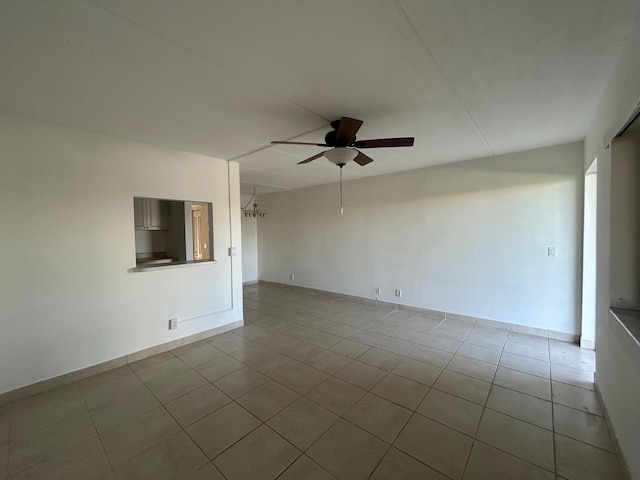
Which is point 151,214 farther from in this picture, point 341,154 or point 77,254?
point 341,154

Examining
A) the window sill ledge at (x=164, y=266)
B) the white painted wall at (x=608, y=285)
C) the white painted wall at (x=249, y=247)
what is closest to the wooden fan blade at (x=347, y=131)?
the white painted wall at (x=608, y=285)

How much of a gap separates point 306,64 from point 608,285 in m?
2.53

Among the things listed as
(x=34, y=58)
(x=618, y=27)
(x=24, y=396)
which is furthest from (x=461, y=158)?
(x=24, y=396)

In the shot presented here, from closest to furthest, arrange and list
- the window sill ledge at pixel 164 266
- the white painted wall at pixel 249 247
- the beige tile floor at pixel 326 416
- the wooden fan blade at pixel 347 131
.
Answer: the beige tile floor at pixel 326 416 < the wooden fan blade at pixel 347 131 < the window sill ledge at pixel 164 266 < the white painted wall at pixel 249 247

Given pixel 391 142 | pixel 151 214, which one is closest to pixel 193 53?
pixel 391 142

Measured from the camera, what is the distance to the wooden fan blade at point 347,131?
6.63ft

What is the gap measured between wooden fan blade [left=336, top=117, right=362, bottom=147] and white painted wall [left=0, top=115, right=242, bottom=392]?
2.15 meters

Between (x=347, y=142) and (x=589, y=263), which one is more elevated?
(x=347, y=142)

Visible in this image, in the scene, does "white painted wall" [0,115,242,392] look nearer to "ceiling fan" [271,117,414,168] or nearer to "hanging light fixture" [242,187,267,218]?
"ceiling fan" [271,117,414,168]

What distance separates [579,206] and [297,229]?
483 centimetres

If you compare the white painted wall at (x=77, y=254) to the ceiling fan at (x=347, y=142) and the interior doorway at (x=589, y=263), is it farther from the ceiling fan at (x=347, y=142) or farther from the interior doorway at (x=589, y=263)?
the interior doorway at (x=589, y=263)

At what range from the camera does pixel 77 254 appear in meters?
2.52

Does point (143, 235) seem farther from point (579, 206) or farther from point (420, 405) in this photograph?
point (579, 206)

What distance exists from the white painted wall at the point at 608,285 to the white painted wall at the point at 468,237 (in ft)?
3.53
